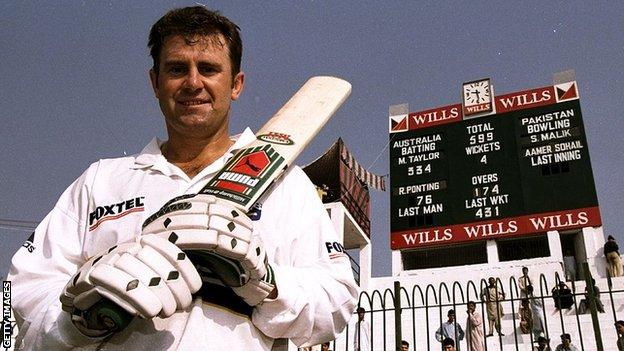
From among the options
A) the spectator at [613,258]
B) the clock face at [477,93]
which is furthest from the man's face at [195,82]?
the clock face at [477,93]

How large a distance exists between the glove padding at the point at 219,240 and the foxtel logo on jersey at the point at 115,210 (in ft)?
0.81

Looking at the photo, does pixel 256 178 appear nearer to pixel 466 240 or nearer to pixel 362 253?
pixel 466 240

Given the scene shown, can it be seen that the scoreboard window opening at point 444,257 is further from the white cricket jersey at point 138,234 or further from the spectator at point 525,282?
the white cricket jersey at point 138,234

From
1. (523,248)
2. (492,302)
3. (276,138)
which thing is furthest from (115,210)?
(523,248)

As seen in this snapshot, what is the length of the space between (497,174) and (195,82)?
16947 mm

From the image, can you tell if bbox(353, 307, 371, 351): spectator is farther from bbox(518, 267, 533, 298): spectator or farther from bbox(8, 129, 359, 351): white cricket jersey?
Answer: bbox(8, 129, 359, 351): white cricket jersey

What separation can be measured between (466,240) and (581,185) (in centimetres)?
343

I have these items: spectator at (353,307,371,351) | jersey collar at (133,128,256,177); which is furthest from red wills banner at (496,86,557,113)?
jersey collar at (133,128,256,177)

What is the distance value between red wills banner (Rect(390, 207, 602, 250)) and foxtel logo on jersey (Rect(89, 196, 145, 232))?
17.1m

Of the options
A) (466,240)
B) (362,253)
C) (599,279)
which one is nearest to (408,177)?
(466,240)

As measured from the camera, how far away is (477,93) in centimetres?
1966

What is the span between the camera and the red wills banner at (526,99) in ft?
59.6

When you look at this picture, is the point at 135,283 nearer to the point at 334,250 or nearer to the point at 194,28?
the point at 334,250

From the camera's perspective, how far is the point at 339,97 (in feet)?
6.23
